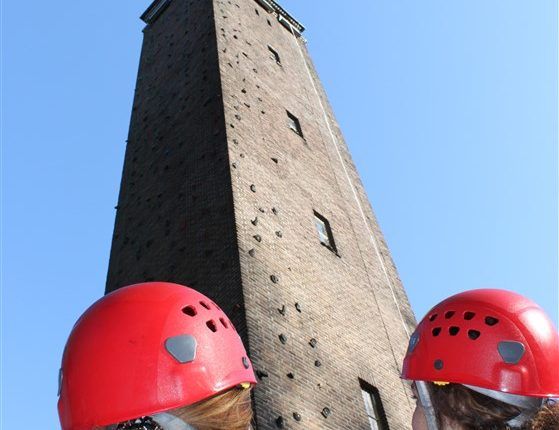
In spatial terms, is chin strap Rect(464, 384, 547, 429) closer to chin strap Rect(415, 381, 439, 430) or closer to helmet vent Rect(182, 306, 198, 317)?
chin strap Rect(415, 381, 439, 430)

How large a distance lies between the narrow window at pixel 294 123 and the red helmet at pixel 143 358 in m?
9.31

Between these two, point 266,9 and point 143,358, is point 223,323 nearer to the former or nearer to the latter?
point 143,358

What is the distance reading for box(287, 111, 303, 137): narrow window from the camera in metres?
11.6

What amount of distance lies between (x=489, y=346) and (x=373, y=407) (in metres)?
5.21

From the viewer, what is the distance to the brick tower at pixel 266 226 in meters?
6.65

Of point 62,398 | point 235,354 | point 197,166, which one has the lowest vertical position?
point 197,166

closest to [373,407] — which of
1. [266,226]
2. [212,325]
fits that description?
[266,226]

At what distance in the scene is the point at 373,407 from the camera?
7.39 meters

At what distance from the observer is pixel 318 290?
7.94 meters

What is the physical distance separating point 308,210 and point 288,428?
4214 millimetres

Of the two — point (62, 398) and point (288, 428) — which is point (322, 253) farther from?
point (62, 398)

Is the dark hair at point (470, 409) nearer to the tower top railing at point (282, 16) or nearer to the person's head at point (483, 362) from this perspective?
the person's head at point (483, 362)

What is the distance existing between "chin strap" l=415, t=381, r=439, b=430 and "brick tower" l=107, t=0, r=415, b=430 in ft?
10.3

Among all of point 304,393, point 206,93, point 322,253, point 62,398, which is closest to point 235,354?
point 62,398
